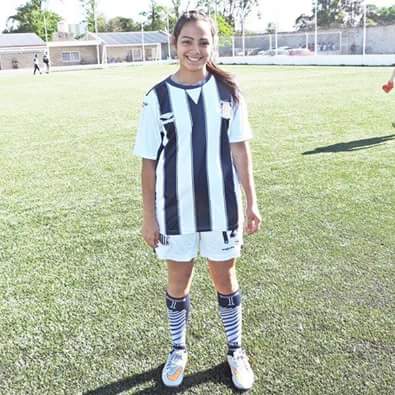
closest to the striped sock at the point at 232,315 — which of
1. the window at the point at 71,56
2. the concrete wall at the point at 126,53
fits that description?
the concrete wall at the point at 126,53

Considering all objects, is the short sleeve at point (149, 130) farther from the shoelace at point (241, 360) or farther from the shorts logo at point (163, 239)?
the shoelace at point (241, 360)

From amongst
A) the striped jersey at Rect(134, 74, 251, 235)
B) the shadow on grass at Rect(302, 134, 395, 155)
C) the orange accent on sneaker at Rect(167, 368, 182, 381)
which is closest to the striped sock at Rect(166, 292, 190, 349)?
the orange accent on sneaker at Rect(167, 368, 182, 381)

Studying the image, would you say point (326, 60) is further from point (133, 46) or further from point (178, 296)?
point (133, 46)

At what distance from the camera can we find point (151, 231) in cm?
225

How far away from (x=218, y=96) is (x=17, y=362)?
161 cm

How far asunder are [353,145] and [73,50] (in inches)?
2238

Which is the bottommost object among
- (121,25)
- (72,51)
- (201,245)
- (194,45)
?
(201,245)

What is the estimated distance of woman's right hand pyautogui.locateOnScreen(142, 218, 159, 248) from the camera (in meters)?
2.25

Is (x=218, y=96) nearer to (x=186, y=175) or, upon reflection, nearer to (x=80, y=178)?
(x=186, y=175)

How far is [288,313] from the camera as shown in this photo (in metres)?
2.94

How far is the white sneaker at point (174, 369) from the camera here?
2.38 metres

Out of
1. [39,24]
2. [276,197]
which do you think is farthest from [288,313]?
[39,24]

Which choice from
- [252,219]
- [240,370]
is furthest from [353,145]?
[240,370]

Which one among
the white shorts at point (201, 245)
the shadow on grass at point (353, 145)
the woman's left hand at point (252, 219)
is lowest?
the shadow on grass at point (353, 145)
